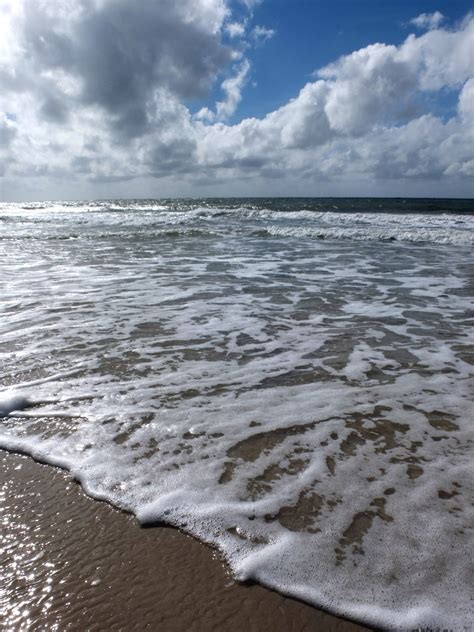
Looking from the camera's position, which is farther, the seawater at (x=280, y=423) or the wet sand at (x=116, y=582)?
the seawater at (x=280, y=423)

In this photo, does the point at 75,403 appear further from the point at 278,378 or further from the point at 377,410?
the point at 377,410

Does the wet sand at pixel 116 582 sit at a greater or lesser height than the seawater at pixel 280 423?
greater

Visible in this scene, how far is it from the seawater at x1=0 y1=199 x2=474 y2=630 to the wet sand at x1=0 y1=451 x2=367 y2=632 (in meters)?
0.09

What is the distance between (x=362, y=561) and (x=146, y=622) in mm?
1006

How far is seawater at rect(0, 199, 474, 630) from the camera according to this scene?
6.32 ft

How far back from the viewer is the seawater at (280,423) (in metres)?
1.93

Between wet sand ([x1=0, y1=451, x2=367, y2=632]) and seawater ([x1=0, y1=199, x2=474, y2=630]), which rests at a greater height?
wet sand ([x1=0, y1=451, x2=367, y2=632])

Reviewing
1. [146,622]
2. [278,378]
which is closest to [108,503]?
[146,622]

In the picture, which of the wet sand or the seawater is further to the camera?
the seawater

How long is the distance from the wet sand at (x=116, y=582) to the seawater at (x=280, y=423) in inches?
3.6

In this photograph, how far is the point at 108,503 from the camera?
2275mm

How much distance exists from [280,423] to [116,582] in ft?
5.36

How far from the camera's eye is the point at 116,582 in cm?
179

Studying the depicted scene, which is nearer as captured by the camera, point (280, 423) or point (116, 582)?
point (116, 582)
